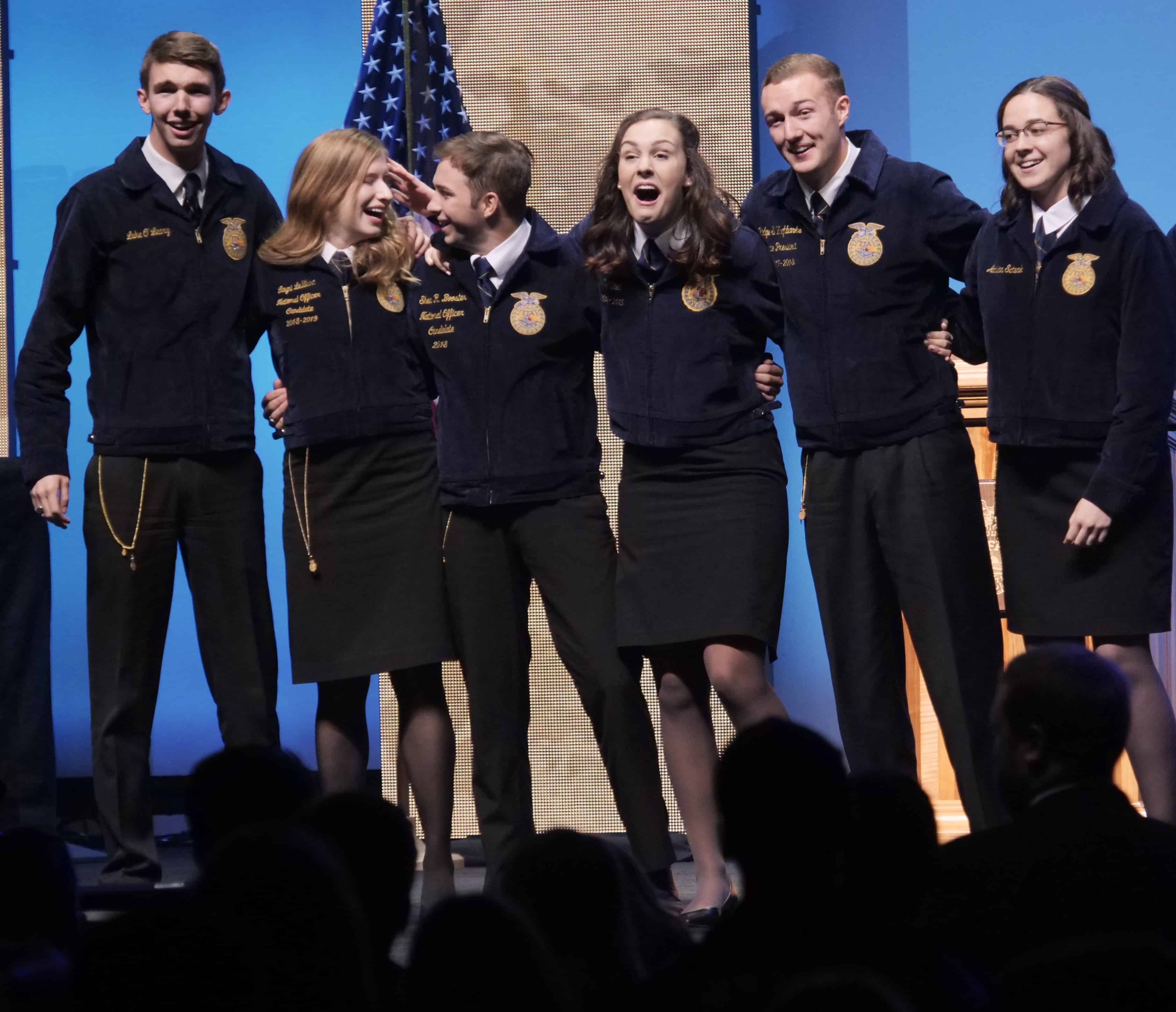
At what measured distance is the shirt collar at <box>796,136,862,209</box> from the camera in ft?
12.0

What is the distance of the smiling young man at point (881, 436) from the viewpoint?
141 inches

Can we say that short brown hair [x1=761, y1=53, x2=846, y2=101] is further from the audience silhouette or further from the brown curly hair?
the audience silhouette

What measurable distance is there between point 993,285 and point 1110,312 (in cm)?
24

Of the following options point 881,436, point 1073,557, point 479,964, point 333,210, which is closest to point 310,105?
point 333,210

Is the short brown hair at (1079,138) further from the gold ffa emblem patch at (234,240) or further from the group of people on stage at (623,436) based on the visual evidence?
the gold ffa emblem patch at (234,240)

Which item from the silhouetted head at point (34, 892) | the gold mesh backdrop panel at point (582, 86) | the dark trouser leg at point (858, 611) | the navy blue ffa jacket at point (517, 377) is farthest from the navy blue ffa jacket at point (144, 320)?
the silhouetted head at point (34, 892)

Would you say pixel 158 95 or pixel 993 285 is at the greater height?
pixel 158 95

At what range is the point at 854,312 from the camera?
11.9ft

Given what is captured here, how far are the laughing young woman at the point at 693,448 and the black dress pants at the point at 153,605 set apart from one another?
904 mm

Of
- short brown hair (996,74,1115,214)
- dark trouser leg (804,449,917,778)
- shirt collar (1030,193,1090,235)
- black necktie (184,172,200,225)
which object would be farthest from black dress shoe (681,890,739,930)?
black necktie (184,172,200,225)

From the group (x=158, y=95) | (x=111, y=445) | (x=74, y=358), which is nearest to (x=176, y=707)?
(x=74, y=358)

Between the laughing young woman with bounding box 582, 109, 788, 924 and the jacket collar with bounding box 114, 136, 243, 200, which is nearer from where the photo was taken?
the laughing young woman with bounding box 582, 109, 788, 924

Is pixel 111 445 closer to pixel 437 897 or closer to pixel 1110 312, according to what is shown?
pixel 437 897

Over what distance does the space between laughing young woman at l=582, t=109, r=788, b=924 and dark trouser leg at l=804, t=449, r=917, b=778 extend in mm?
102
